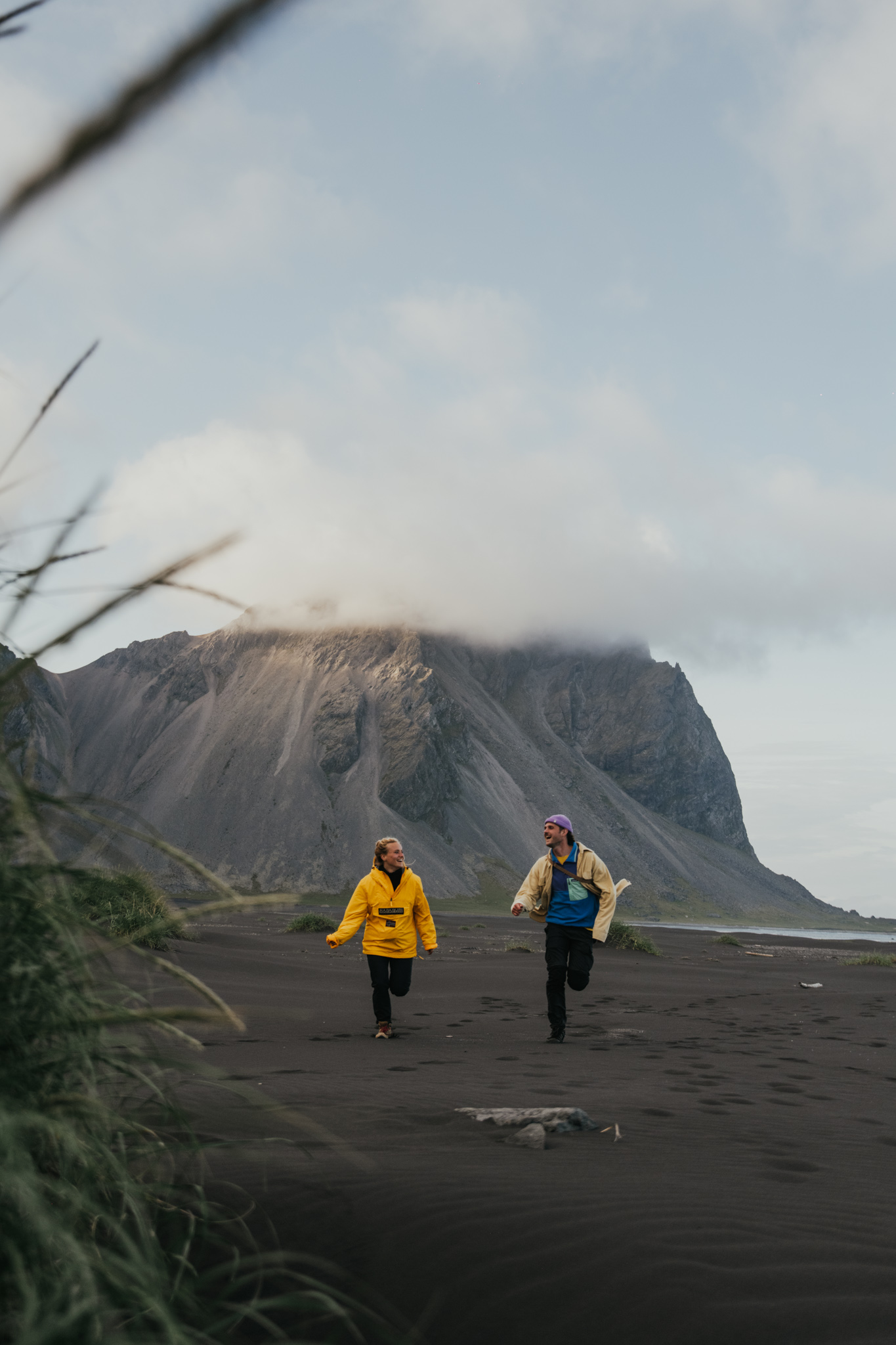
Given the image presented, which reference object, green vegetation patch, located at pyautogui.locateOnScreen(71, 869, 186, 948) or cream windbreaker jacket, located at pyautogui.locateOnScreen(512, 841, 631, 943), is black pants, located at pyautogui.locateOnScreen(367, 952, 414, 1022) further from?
green vegetation patch, located at pyautogui.locateOnScreen(71, 869, 186, 948)

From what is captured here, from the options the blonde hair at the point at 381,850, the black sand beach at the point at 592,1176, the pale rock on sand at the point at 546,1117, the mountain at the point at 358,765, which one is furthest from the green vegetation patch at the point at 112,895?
the mountain at the point at 358,765

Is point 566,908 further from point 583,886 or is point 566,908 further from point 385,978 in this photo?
point 385,978

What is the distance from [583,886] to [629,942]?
46.3 ft

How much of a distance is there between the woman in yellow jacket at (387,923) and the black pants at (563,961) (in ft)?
3.25

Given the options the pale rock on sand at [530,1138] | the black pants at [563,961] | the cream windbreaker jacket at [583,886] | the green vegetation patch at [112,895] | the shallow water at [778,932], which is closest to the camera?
the green vegetation patch at [112,895]

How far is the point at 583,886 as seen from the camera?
27.0 feet

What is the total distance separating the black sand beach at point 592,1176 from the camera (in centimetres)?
239

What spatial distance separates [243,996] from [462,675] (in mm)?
91240

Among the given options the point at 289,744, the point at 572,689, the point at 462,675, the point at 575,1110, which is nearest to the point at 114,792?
the point at 289,744

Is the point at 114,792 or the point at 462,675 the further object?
the point at 462,675

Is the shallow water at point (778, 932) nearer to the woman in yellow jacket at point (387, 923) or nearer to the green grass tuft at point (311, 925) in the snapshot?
the green grass tuft at point (311, 925)

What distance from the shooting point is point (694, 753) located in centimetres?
12538

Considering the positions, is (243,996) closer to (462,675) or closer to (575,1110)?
(575,1110)

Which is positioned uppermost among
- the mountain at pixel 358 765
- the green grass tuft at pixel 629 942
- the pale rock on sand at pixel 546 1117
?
the mountain at pixel 358 765
